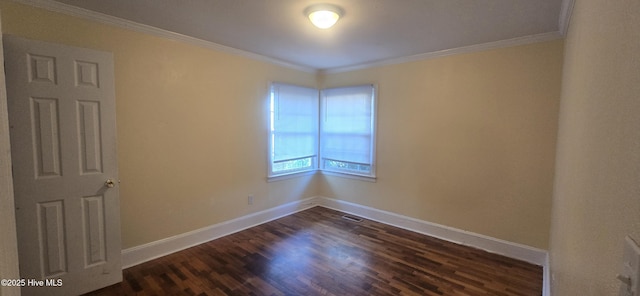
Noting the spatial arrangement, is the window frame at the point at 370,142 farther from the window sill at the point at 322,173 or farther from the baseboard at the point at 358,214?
the baseboard at the point at 358,214

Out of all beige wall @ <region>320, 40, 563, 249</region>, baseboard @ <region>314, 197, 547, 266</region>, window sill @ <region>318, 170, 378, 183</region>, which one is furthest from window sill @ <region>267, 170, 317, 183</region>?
beige wall @ <region>320, 40, 563, 249</region>

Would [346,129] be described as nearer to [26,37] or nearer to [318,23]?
[318,23]

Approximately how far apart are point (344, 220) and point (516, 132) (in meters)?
2.42

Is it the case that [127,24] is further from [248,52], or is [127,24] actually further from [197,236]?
[197,236]

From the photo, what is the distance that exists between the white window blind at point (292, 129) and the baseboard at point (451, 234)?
3.06 ft

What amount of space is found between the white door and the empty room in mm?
12

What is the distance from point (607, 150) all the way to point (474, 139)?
2.48m

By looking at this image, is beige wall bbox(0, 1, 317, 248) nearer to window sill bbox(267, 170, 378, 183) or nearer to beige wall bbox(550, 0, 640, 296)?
window sill bbox(267, 170, 378, 183)

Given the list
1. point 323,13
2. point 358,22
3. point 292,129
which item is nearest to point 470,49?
point 358,22

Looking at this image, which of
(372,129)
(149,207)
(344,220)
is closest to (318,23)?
(372,129)

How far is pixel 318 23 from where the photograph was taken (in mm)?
2232

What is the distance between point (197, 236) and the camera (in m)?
3.11

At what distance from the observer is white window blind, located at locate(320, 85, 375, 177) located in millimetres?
3959

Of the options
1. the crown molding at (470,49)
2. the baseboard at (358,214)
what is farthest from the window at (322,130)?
the baseboard at (358,214)
